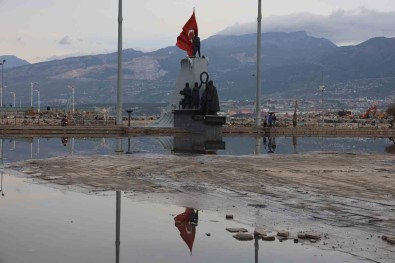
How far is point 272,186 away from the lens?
16.4m

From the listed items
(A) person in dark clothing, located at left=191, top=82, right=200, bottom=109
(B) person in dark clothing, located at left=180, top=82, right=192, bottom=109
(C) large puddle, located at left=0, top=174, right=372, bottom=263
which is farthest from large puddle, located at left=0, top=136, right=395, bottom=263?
(B) person in dark clothing, located at left=180, top=82, right=192, bottom=109

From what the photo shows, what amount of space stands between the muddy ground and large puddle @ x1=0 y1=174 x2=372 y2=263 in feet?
2.75

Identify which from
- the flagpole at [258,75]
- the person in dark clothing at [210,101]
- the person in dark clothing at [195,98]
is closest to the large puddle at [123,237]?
the person in dark clothing at [210,101]

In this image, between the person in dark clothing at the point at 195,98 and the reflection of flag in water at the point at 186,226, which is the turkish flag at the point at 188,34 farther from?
the reflection of flag in water at the point at 186,226

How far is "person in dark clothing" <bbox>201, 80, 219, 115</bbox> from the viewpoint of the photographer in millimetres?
40188

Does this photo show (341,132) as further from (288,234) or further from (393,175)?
(288,234)

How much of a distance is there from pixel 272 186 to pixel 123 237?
24.6 feet

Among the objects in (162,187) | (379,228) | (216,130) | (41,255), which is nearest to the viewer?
(41,255)

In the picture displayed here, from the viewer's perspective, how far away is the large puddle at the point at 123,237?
845cm

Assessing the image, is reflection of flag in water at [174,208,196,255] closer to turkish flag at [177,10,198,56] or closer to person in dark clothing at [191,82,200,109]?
person in dark clothing at [191,82,200,109]

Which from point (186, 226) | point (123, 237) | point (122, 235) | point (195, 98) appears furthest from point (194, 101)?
point (123, 237)

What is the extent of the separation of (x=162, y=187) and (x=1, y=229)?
20.2ft

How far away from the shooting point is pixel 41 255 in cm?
831

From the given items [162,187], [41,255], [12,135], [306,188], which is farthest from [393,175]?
[12,135]
